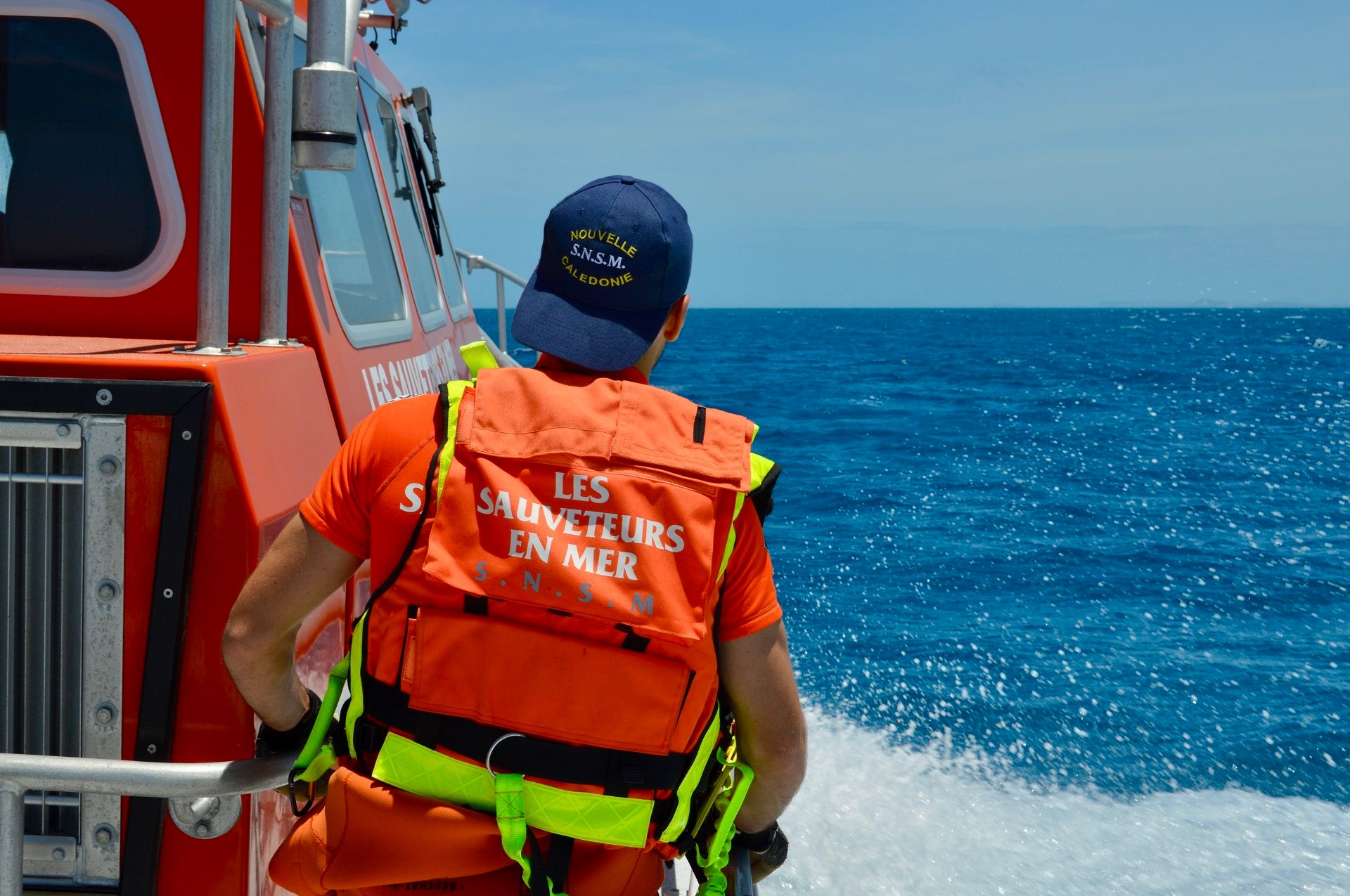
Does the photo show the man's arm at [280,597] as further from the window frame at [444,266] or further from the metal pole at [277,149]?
the window frame at [444,266]

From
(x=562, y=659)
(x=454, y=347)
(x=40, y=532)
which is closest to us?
(x=562, y=659)

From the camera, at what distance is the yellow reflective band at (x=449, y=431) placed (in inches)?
61.7

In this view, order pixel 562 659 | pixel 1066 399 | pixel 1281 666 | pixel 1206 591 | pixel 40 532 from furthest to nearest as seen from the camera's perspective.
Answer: pixel 1066 399 < pixel 1206 591 < pixel 1281 666 < pixel 40 532 < pixel 562 659

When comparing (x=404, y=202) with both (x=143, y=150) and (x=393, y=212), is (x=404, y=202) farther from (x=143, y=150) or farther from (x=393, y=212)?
(x=143, y=150)

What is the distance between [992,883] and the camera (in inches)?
195

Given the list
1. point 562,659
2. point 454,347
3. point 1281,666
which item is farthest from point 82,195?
point 1281,666

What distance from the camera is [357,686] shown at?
1.66 m

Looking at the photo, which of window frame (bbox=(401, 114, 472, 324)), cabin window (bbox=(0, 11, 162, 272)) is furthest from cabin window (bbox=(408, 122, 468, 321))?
cabin window (bbox=(0, 11, 162, 272))

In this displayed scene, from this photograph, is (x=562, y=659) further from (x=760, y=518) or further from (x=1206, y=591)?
(x=1206, y=591)

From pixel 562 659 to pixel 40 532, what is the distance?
849mm

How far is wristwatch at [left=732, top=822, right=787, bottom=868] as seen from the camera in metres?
2.04

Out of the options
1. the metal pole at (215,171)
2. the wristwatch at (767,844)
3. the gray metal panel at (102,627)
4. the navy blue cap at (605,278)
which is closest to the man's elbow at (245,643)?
the gray metal panel at (102,627)

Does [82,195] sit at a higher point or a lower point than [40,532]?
higher

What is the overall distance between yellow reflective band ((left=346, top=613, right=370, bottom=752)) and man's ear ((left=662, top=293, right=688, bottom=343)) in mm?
607
